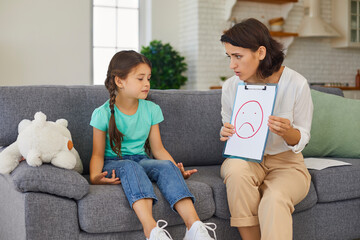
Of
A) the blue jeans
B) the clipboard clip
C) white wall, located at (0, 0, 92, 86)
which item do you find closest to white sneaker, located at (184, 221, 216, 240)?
the blue jeans

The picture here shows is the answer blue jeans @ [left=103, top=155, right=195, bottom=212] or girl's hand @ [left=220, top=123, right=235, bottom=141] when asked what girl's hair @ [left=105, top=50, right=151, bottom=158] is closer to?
blue jeans @ [left=103, top=155, right=195, bottom=212]

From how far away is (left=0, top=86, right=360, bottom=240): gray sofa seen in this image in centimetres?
175

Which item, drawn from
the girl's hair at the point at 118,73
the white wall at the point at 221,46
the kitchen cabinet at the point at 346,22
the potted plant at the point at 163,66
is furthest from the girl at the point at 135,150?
the kitchen cabinet at the point at 346,22

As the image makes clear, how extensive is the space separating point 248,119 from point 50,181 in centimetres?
85

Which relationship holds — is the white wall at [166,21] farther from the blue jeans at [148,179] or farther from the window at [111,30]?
the blue jeans at [148,179]

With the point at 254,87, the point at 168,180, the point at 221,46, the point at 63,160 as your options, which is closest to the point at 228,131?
the point at 254,87

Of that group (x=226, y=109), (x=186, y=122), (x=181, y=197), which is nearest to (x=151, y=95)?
(x=186, y=122)

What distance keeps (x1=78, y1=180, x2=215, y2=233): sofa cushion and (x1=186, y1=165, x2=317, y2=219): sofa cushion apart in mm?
119

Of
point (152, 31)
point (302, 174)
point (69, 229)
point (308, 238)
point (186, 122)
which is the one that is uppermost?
point (152, 31)

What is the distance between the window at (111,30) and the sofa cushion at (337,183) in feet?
13.3

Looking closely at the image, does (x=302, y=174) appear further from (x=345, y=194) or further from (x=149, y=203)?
(x=149, y=203)

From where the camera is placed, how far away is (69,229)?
Result: 177 cm

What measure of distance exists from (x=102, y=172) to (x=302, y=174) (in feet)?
2.93

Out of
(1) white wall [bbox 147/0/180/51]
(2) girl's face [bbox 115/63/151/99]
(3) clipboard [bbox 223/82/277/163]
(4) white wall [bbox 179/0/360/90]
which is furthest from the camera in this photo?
(1) white wall [bbox 147/0/180/51]
